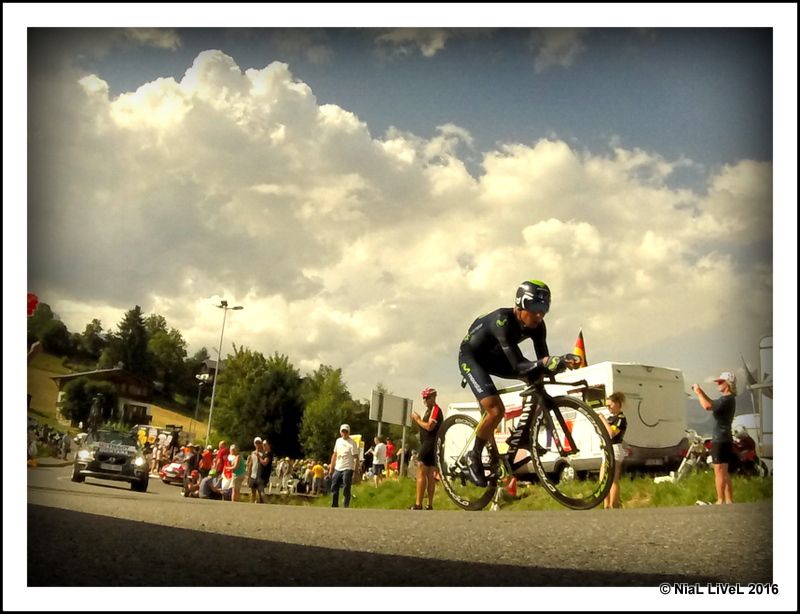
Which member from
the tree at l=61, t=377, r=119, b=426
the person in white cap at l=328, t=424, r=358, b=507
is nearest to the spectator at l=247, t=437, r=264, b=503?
the person in white cap at l=328, t=424, r=358, b=507

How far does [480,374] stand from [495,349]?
0.38 metres

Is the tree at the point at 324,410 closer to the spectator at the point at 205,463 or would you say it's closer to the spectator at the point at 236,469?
the spectator at the point at 236,469

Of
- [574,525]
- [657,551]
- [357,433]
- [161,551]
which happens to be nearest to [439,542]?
[574,525]

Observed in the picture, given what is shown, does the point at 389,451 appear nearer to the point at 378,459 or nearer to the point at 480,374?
the point at 378,459

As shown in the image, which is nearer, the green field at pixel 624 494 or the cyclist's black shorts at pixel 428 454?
the green field at pixel 624 494

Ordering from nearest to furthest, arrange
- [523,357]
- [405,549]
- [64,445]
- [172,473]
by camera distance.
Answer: [405,549] < [523,357] < [64,445] < [172,473]

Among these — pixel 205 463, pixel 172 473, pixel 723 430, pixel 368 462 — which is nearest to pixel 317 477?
pixel 368 462

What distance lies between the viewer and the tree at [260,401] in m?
11.8

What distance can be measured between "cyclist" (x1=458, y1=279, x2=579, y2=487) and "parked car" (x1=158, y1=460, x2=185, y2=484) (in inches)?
236

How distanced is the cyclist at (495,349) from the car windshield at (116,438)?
6110mm

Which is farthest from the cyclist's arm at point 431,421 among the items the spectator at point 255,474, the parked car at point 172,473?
the parked car at point 172,473

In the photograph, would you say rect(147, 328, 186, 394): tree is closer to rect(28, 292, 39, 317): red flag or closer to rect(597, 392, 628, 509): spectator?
rect(28, 292, 39, 317): red flag

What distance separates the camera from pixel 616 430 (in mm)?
10711

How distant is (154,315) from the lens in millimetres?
11445
